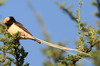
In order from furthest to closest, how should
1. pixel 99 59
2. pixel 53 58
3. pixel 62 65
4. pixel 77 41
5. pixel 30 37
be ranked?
pixel 30 37
pixel 77 41
pixel 62 65
pixel 53 58
pixel 99 59

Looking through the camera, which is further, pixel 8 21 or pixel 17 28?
pixel 8 21

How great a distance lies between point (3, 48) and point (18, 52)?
15.3 inches

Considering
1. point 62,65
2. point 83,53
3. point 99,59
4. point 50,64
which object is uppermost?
point 83,53

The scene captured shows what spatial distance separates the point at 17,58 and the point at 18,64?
0.21 meters

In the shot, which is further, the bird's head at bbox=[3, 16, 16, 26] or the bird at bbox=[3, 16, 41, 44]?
the bird's head at bbox=[3, 16, 16, 26]

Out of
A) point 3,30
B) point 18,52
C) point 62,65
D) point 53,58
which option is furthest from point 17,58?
point 53,58

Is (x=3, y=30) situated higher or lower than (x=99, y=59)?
higher

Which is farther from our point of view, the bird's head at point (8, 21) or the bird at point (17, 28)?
the bird's head at point (8, 21)

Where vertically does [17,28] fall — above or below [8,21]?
below

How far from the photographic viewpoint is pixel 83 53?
4230 mm

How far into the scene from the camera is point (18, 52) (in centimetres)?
522

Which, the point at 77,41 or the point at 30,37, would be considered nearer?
the point at 77,41

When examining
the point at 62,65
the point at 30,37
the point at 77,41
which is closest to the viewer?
the point at 62,65

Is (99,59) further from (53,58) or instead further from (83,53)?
(83,53)
